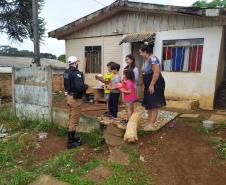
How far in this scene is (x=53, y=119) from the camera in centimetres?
693

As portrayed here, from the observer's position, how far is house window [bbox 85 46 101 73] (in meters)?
11.1

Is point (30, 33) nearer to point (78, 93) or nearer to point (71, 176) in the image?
point (78, 93)

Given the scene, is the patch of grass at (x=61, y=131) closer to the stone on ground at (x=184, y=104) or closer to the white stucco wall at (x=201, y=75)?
the stone on ground at (x=184, y=104)

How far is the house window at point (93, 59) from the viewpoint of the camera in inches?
435

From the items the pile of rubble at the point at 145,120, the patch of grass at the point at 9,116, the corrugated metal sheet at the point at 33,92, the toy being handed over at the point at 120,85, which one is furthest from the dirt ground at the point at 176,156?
the patch of grass at the point at 9,116

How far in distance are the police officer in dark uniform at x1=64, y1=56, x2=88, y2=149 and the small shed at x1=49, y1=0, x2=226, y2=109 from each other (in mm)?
4467

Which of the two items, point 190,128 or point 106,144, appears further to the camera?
point 190,128

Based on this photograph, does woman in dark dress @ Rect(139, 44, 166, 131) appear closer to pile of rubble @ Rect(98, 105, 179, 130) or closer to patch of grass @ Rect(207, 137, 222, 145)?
pile of rubble @ Rect(98, 105, 179, 130)

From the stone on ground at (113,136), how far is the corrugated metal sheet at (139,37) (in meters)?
4.60

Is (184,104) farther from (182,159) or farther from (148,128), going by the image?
(182,159)

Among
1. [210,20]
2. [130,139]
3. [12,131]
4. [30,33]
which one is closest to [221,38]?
[210,20]

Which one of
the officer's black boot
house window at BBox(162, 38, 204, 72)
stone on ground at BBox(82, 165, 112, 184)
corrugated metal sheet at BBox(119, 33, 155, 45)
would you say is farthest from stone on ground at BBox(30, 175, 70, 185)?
corrugated metal sheet at BBox(119, 33, 155, 45)

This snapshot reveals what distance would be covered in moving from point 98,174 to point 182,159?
1.46m

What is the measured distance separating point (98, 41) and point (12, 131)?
5.59 m
